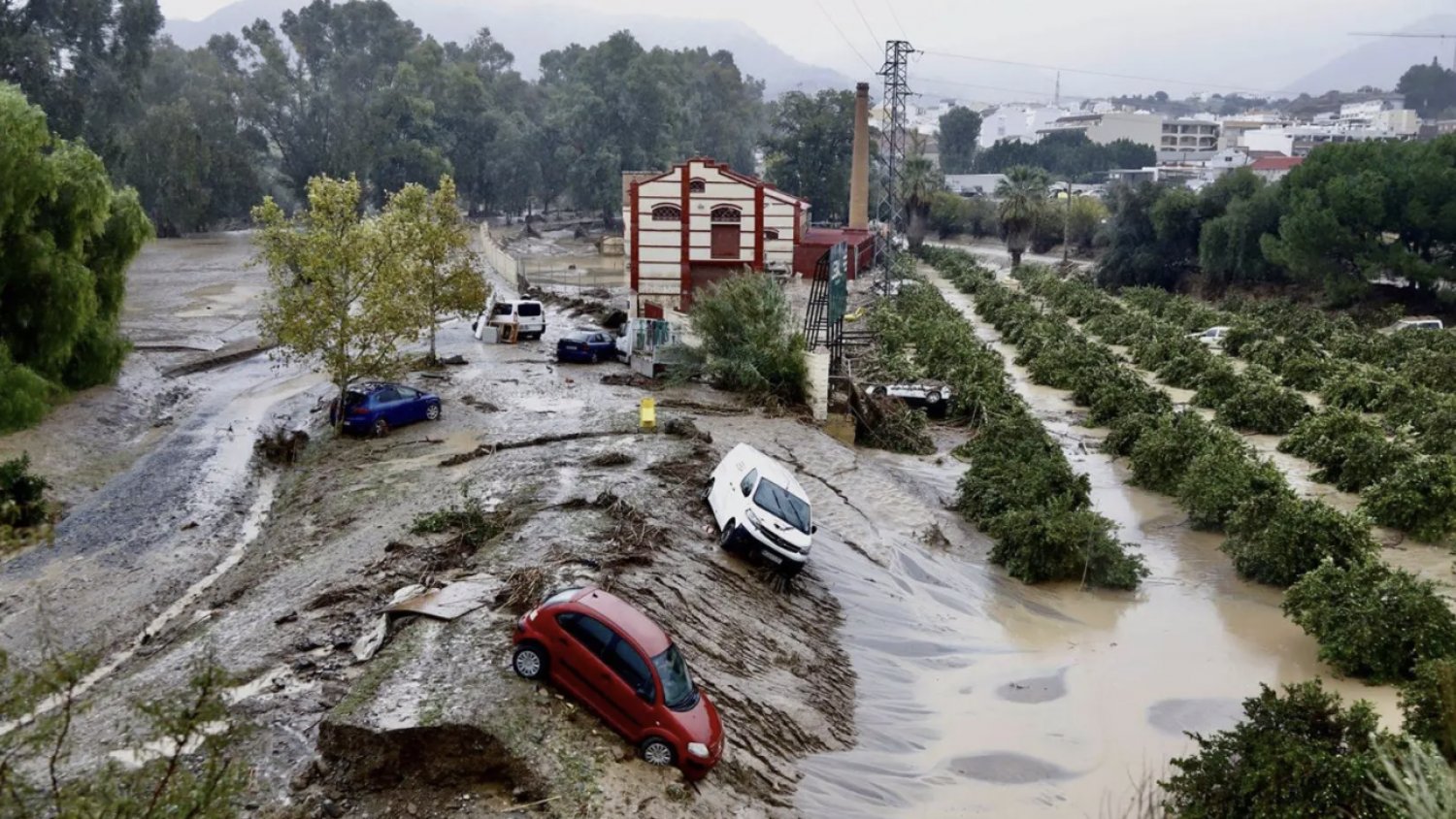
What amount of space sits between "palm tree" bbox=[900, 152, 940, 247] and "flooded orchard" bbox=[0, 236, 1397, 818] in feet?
226

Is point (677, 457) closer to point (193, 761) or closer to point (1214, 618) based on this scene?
point (1214, 618)

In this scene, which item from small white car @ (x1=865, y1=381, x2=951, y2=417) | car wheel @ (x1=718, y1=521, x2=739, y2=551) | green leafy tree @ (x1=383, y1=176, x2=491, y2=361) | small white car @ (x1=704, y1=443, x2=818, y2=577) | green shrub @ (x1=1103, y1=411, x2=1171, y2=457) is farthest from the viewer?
green leafy tree @ (x1=383, y1=176, x2=491, y2=361)

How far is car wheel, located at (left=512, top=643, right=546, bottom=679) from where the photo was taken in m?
11.6

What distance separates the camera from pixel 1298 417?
3350 cm

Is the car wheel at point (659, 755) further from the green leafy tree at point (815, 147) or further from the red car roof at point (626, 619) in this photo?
the green leafy tree at point (815, 147)

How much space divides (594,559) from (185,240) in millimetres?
81164

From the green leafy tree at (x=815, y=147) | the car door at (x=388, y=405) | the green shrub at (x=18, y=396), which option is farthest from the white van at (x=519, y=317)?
the green leafy tree at (x=815, y=147)

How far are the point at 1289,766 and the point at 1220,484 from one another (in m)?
13.7

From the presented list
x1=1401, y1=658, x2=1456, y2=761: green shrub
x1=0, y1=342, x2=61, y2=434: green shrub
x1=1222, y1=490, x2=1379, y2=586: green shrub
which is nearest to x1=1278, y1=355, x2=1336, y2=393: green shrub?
x1=1222, y1=490, x2=1379, y2=586: green shrub

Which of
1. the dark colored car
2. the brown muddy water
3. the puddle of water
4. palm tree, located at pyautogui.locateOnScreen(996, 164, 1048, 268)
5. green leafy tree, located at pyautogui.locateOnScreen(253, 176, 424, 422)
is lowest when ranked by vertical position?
the brown muddy water

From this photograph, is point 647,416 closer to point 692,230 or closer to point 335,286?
point 335,286

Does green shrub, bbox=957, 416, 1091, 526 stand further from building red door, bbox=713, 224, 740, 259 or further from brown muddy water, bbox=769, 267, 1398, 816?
building red door, bbox=713, 224, 740, 259

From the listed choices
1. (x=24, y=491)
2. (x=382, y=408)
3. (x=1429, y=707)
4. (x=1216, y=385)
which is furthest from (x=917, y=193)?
(x=1429, y=707)

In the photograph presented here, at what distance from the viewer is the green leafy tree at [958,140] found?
182 m
